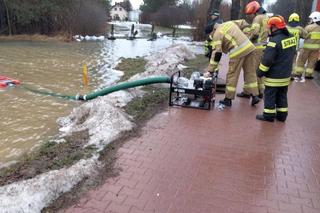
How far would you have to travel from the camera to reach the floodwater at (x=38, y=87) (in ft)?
22.9

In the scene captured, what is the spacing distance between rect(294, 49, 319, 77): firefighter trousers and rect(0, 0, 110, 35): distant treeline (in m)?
24.9

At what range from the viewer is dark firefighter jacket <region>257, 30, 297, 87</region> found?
6.45m

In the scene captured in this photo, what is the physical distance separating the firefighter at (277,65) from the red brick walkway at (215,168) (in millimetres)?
355

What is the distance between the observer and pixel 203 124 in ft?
22.0

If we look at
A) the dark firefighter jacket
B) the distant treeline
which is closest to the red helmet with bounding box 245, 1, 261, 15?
the dark firefighter jacket

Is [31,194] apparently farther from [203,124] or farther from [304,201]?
[203,124]

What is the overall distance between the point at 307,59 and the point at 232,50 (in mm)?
5271

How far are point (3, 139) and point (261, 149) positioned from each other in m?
4.82

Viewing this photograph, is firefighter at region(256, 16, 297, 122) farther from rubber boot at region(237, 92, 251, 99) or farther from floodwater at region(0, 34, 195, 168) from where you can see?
floodwater at region(0, 34, 195, 168)

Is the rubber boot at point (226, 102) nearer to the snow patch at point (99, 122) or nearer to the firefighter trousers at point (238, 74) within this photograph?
the firefighter trousers at point (238, 74)

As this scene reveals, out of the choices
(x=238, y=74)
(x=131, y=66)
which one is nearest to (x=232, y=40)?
(x=238, y=74)

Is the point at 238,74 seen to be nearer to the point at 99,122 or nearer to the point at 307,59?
the point at 99,122

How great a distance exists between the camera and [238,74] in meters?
7.50

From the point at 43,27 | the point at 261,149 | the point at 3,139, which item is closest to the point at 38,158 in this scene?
the point at 3,139
